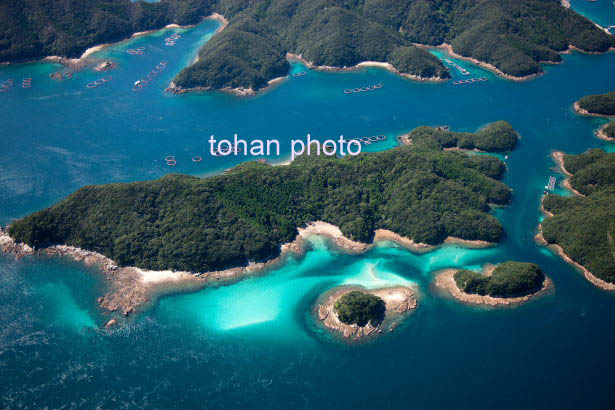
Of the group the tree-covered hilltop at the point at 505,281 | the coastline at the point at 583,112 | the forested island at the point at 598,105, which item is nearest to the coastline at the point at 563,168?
the coastline at the point at 583,112

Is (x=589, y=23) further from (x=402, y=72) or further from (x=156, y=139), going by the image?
(x=156, y=139)

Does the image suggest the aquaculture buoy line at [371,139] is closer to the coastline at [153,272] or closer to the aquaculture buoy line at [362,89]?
the aquaculture buoy line at [362,89]

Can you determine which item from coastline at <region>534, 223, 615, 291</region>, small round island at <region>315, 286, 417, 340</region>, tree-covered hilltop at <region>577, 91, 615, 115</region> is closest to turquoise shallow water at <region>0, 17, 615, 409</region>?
coastline at <region>534, 223, 615, 291</region>

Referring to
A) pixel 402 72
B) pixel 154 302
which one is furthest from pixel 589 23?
pixel 154 302

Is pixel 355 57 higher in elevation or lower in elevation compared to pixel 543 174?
higher

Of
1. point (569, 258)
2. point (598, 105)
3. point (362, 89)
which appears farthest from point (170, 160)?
point (598, 105)

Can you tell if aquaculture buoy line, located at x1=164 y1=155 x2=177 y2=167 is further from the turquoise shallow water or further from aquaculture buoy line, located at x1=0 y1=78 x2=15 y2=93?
aquaculture buoy line, located at x1=0 y1=78 x2=15 y2=93

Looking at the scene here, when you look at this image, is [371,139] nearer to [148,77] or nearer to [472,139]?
[472,139]

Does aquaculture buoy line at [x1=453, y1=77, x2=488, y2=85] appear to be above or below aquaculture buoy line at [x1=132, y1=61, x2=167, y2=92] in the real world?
Result: above
